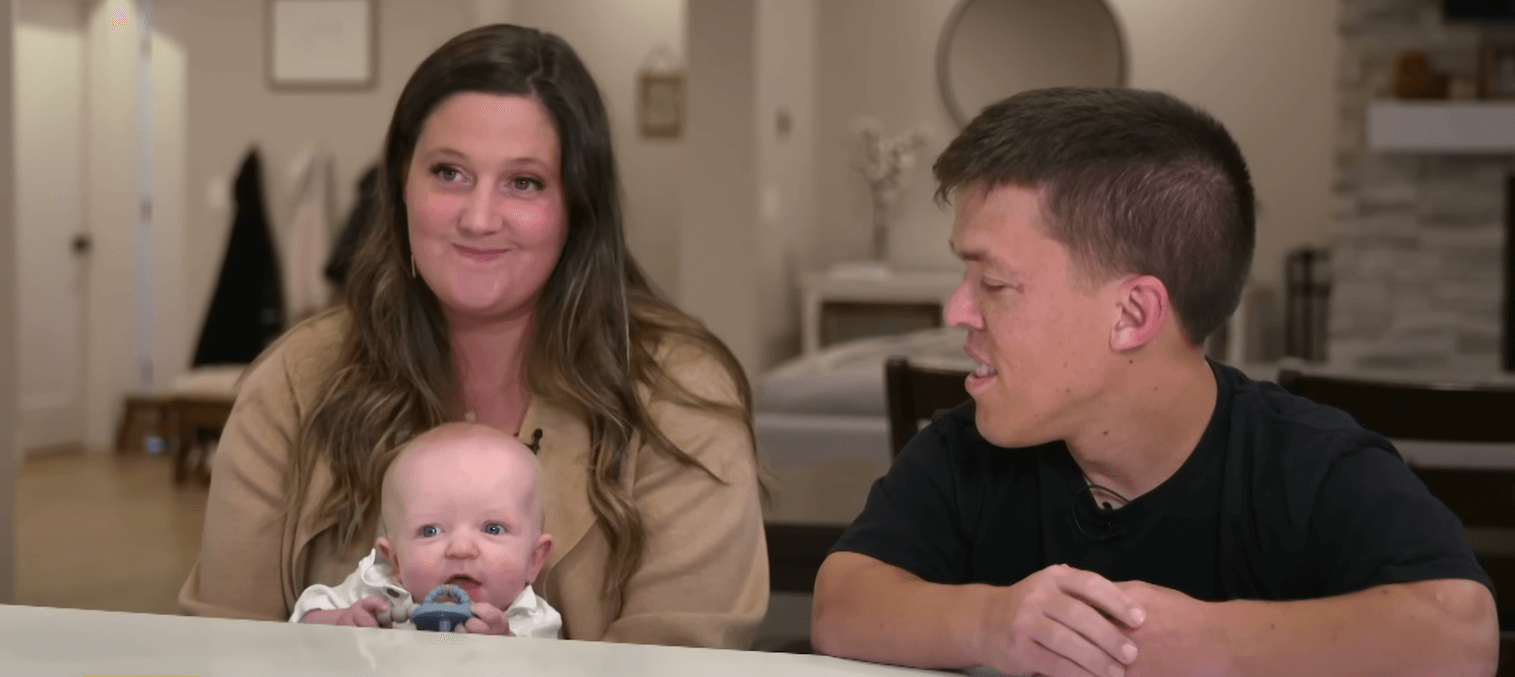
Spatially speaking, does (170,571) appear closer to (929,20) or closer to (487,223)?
(487,223)

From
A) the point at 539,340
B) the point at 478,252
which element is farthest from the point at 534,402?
the point at 478,252

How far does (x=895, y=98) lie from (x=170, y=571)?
453 centimetres

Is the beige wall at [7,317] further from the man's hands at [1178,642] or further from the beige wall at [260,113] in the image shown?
the beige wall at [260,113]

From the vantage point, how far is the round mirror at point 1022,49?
7.54 meters

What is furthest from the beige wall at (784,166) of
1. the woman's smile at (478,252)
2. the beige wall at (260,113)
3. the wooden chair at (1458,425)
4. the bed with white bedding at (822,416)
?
the woman's smile at (478,252)

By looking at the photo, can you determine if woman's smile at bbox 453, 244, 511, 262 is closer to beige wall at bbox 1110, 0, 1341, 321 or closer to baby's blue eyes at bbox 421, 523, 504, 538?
baby's blue eyes at bbox 421, 523, 504, 538

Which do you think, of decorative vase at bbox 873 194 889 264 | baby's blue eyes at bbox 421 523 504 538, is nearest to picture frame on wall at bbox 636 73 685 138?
decorative vase at bbox 873 194 889 264

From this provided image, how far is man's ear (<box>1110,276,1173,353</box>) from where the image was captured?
126 cm

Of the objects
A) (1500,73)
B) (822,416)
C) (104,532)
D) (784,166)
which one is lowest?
(104,532)

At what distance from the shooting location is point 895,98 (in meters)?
7.93

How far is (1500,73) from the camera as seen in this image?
6.39m

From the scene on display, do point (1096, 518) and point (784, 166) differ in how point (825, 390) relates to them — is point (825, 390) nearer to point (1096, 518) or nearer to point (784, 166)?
point (1096, 518)

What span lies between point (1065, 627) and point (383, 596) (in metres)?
0.72

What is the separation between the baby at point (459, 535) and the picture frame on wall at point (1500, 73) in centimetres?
592
